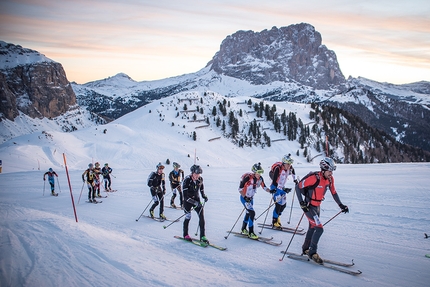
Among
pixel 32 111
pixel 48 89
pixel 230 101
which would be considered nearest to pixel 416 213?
pixel 230 101

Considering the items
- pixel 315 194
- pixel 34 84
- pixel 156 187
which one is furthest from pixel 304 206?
pixel 34 84

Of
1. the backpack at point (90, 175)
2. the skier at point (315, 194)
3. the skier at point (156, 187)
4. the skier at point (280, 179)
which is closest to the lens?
the skier at point (315, 194)

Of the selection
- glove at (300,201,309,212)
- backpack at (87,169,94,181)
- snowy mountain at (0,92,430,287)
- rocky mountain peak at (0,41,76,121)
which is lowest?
snowy mountain at (0,92,430,287)

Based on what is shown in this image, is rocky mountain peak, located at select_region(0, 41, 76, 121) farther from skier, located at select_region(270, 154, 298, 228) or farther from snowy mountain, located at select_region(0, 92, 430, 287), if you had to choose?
skier, located at select_region(270, 154, 298, 228)

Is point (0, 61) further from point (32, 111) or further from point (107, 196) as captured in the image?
point (107, 196)

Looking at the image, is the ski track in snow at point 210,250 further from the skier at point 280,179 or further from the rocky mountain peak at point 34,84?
the rocky mountain peak at point 34,84

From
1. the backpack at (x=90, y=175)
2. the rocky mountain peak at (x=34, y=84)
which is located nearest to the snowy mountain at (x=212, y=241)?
the backpack at (x=90, y=175)

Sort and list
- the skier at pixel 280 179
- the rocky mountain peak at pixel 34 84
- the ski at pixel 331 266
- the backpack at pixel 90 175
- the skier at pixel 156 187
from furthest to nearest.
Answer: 1. the rocky mountain peak at pixel 34 84
2. the backpack at pixel 90 175
3. the skier at pixel 156 187
4. the skier at pixel 280 179
5. the ski at pixel 331 266

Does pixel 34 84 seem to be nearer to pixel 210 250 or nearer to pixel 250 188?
pixel 250 188

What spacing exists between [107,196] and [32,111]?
582 feet

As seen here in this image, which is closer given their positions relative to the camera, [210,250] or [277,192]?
[210,250]

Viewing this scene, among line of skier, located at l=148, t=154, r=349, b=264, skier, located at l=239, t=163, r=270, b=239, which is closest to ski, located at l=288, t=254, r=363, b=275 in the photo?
line of skier, located at l=148, t=154, r=349, b=264

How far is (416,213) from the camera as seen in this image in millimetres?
10383

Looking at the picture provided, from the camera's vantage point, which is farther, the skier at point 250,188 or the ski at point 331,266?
the skier at point 250,188
